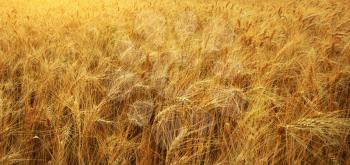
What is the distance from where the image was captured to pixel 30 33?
2527 millimetres

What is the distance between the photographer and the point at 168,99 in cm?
152

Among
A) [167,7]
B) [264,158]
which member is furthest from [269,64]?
[167,7]

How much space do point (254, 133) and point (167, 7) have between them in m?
3.25

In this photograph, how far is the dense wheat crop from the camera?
1.18 metres

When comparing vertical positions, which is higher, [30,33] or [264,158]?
[30,33]

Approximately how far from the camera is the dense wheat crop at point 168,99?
3.89ft

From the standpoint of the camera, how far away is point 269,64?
6.10 feet

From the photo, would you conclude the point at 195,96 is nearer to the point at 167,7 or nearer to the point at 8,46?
the point at 8,46

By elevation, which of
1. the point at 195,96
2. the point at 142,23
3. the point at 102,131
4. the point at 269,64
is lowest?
the point at 102,131

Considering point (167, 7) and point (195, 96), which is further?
point (167, 7)

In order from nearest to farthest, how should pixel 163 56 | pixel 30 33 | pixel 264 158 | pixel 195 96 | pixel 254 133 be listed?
1. pixel 264 158
2. pixel 254 133
3. pixel 195 96
4. pixel 163 56
5. pixel 30 33

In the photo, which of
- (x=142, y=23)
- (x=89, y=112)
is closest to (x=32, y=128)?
(x=89, y=112)

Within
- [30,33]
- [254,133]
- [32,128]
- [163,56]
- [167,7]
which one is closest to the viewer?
[254,133]

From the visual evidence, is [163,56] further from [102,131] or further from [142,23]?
[142,23]
